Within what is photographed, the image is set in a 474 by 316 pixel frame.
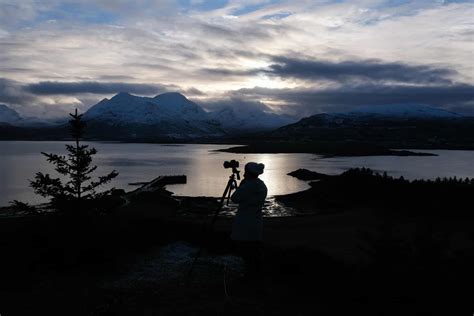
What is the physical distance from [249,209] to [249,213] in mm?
69

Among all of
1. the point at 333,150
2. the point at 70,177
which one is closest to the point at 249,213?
the point at 70,177

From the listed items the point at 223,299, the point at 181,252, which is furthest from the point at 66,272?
the point at 223,299

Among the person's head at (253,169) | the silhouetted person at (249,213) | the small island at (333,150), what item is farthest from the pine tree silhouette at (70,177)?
the small island at (333,150)

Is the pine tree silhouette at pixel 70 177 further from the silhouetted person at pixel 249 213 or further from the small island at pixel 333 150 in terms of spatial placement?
the small island at pixel 333 150

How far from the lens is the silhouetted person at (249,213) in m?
7.76

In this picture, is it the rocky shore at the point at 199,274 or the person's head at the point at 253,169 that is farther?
the person's head at the point at 253,169

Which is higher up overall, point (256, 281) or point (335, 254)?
point (256, 281)

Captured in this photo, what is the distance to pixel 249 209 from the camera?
7883 mm

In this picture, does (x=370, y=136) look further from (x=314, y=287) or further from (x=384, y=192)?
(x=314, y=287)

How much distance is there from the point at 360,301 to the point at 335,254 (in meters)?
8.34

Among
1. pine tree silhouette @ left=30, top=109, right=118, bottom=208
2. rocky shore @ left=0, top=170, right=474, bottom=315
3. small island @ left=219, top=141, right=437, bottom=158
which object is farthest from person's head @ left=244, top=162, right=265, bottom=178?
small island @ left=219, top=141, right=437, bottom=158

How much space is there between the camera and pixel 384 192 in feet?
109

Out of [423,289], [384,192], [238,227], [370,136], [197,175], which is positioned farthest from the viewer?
[370,136]

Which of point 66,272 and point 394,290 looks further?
point 66,272
